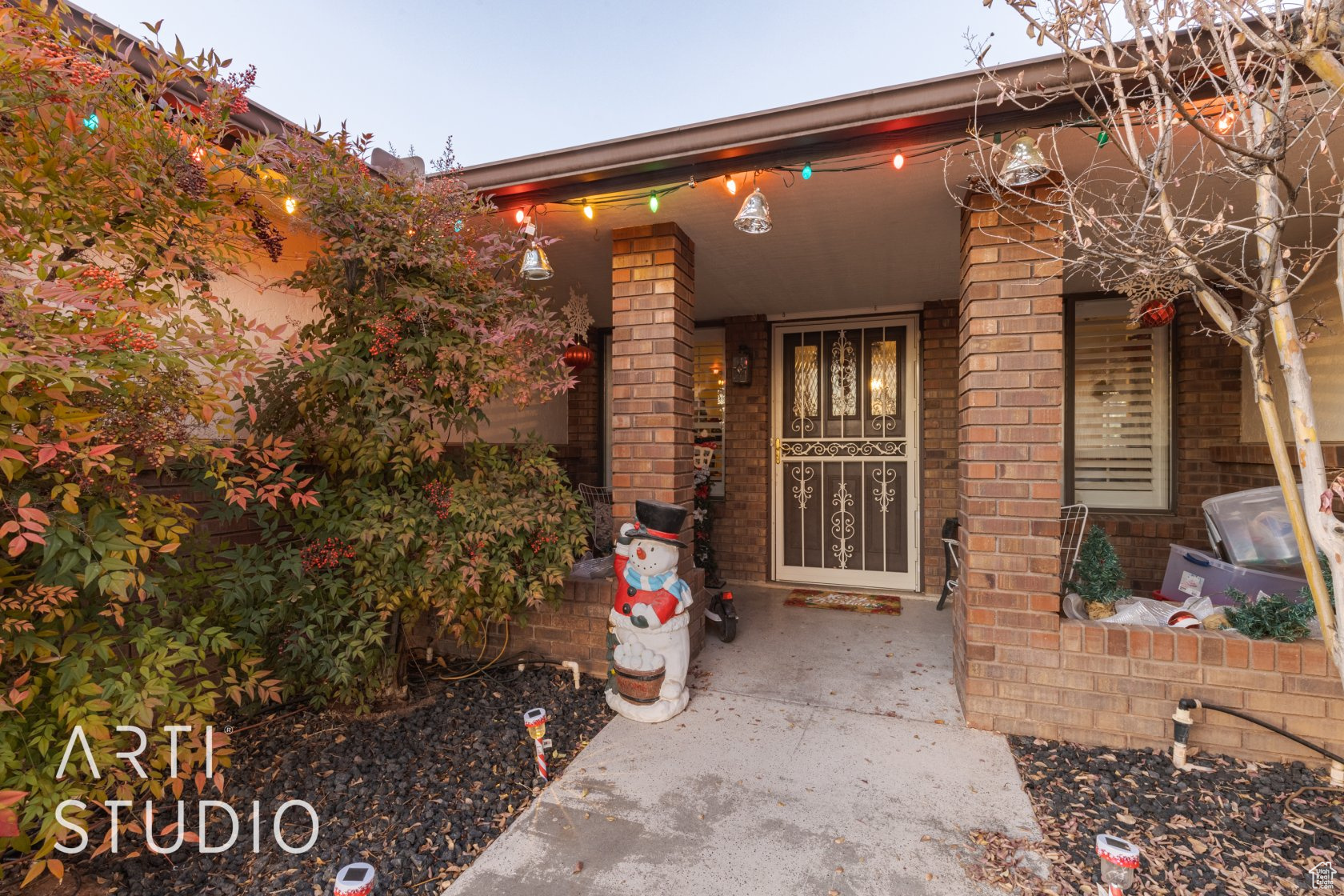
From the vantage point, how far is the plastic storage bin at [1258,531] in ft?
9.58

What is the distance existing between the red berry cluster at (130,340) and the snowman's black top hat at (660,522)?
5.96 feet

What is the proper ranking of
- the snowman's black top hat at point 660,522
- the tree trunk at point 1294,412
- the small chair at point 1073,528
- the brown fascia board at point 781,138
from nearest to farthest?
the tree trunk at point 1294,412 < the brown fascia board at point 781,138 < the snowman's black top hat at point 660,522 < the small chair at point 1073,528

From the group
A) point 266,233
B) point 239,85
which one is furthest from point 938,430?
point 239,85

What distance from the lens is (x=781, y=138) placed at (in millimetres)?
2459

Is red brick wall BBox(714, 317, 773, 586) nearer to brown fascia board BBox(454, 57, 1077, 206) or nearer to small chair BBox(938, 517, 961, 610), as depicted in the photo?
small chair BBox(938, 517, 961, 610)

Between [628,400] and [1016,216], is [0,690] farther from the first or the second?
[1016,216]

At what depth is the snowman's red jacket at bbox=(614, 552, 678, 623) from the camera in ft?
9.09

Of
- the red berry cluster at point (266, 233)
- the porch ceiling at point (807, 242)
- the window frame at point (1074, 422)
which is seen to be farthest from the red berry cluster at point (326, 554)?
the window frame at point (1074, 422)

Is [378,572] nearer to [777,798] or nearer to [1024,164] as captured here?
[777,798]

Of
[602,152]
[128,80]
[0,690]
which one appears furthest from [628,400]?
[0,690]

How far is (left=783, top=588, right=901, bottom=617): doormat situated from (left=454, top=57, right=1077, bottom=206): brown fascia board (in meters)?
3.21

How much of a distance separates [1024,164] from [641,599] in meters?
2.35

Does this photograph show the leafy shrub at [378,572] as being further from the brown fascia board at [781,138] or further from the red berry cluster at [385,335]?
the brown fascia board at [781,138]

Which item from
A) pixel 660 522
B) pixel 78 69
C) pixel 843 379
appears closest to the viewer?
pixel 78 69
